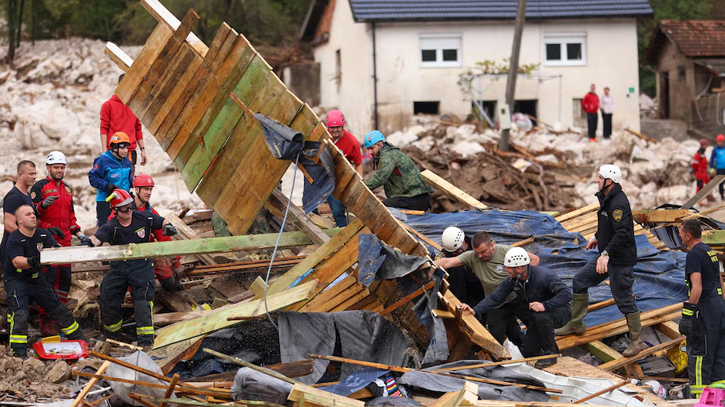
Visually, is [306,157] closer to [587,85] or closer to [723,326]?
[723,326]

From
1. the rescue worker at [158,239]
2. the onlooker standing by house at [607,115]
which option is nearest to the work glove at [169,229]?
the rescue worker at [158,239]

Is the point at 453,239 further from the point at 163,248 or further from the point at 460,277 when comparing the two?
the point at 163,248

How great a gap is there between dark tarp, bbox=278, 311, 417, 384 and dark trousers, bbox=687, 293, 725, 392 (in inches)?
104

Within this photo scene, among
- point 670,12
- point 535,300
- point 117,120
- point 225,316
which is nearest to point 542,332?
point 535,300

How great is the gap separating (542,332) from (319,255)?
91.0 inches

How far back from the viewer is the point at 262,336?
8055 mm

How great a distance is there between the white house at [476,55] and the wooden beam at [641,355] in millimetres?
16737

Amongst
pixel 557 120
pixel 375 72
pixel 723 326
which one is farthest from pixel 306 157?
pixel 557 120

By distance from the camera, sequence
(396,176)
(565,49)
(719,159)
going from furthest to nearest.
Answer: (565,49)
(719,159)
(396,176)

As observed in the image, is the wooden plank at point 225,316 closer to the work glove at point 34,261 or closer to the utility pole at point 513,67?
the work glove at point 34,261

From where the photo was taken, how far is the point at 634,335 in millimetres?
8367

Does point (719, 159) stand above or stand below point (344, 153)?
below

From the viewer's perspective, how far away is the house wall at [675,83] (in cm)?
2919

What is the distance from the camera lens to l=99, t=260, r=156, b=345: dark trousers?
27.3 feet
